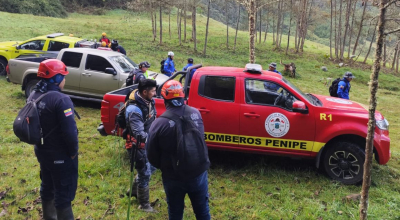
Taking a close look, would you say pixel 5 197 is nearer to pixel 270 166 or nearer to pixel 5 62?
pixel 270 166

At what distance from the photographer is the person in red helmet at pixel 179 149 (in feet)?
9.89

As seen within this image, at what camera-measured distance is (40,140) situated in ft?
10.8

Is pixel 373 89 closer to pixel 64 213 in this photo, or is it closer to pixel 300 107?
pixel 300 107

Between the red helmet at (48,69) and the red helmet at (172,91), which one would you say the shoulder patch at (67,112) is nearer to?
the red helmet at (48,69)

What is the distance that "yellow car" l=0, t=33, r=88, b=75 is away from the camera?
→ 1195 cm

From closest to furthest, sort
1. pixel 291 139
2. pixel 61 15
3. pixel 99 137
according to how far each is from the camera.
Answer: pixel 291 139 → pixel 99 137 → pixel 61 15

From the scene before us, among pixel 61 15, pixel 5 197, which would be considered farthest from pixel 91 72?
pixel 61 15

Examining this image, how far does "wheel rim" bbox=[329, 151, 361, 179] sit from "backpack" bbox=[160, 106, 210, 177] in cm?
346

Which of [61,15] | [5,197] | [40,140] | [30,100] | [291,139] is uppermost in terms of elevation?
[61,15]

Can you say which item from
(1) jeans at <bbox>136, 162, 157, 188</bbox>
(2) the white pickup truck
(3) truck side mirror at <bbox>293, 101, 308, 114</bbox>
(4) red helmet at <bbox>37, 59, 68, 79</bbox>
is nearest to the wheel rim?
(3) truck side mirror at <bbox>293, 101, 308, 114</bbox>

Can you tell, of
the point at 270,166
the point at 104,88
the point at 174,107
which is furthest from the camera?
the point at 104,88

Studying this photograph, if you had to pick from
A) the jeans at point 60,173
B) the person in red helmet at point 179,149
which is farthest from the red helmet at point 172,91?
the jeans at point 60,173

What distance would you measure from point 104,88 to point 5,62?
20.4 feet

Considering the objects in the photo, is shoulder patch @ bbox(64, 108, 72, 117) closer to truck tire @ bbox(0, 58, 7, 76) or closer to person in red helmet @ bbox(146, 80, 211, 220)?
person in red helmet @ bbox(146, 80, 211, 220)
